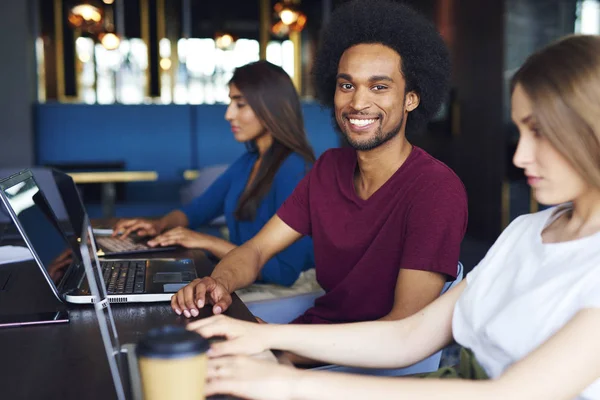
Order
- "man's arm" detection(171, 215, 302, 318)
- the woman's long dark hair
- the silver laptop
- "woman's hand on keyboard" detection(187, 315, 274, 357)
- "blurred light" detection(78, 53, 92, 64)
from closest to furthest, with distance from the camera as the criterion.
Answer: the silver laptop < "woman's hand on keyboard" detection(187, 315, 274, 357) < "man's arm" detection(171, 215, 302, 318) < the woman's long dark hair < "blurred light" detection(78, 53, 92, 64)

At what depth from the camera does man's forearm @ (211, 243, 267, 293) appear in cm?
161

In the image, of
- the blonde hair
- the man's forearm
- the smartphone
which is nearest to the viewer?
the blonde hair

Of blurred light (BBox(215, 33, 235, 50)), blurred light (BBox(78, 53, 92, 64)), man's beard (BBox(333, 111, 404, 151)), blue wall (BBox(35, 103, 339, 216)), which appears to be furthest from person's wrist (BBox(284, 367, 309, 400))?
blurred light (BBox(78, 53, 92, 64))

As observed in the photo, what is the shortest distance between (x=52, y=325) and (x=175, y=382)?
0.66 metres

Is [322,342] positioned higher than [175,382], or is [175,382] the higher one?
[175,382]

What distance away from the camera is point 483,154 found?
6344 mm

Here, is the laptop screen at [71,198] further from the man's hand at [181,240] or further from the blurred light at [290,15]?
the blurred light at [290,15]

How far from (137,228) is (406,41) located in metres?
1.19

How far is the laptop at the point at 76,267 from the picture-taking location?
1.40 meters

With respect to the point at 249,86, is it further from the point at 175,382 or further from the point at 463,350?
the point at 175,382

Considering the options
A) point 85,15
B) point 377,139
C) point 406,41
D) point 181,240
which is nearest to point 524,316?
point 377,139

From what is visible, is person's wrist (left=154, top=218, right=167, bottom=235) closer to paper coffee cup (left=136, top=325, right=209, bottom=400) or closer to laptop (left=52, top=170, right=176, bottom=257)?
laptop (left=52, top=170, right=176, bottom=257)

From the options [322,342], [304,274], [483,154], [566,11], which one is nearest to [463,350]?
[322,342]

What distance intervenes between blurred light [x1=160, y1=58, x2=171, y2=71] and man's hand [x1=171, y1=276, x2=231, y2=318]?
884cm
